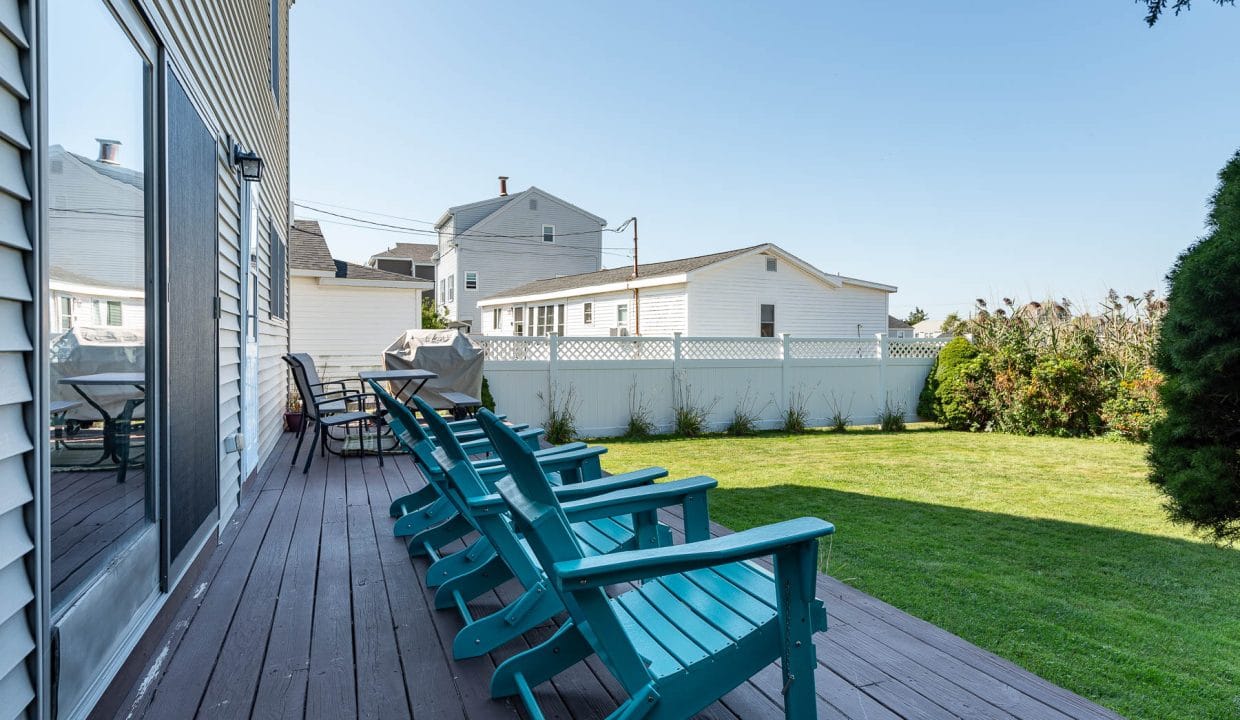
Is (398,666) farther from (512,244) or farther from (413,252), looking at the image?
(413,252)

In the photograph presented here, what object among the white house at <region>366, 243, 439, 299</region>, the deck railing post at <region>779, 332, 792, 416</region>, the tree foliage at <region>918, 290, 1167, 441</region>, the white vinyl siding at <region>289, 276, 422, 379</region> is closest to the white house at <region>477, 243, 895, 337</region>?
the deck railing post at <region>779, 332, 792, 416</region>

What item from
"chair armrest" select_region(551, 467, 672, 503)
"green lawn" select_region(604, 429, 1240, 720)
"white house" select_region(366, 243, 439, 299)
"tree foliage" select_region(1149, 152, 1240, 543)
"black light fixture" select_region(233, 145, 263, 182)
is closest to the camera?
"chair armrest" select_region(551, 467, 672, 503)

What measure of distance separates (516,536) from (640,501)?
551 millimetres

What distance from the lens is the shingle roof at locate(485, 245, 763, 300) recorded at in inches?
714

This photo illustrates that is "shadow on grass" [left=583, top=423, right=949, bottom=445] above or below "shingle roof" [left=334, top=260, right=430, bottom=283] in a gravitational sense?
below

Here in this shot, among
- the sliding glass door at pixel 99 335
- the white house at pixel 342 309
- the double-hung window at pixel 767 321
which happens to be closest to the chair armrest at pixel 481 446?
the sliding glass door at pixel 99 335

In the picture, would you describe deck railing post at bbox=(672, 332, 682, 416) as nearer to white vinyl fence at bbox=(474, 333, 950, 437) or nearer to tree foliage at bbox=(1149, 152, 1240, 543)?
white vinyl fence at bbox=(474, 333, 950, 437)

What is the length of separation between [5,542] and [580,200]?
27.9 meters

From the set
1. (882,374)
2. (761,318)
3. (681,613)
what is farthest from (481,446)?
(761,318)

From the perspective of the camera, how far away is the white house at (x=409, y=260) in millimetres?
32562

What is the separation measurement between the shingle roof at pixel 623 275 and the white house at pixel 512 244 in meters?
0.88

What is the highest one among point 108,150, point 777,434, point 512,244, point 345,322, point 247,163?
point 512,244

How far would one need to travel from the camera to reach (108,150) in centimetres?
204

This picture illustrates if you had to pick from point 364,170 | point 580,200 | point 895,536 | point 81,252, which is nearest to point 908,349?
point 895,536
